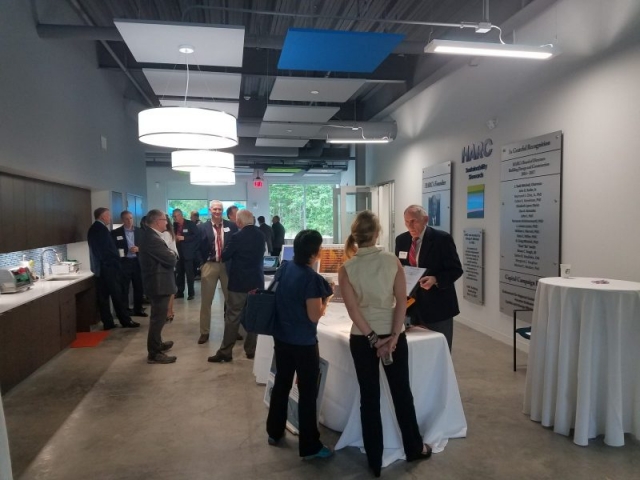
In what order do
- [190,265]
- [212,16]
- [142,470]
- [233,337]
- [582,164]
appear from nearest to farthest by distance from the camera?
[142,470] < [582,164] < [233,337] < [212,16] < [190,265]

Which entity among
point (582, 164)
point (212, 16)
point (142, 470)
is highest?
point (212, 16)

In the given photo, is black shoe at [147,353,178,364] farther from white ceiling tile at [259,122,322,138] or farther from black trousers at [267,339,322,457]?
white ceiling tile at [259,122,322,138]

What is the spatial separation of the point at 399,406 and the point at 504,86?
4159mm

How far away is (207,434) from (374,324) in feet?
5.10

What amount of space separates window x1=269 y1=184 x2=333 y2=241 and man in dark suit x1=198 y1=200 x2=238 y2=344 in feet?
40.8

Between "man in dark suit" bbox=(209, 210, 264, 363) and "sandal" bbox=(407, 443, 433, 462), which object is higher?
"man in dark suit" bbox=(209, 210, 264, 363)

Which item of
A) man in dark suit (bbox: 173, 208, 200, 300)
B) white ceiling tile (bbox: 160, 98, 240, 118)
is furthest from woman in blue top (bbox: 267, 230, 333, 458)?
man in dark suit (bbox: 173, 208, 200, 300)

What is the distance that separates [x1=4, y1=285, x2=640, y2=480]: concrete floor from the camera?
8.63ft

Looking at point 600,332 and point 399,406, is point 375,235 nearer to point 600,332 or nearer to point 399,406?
point 399,406

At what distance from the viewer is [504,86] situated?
17.1 ft

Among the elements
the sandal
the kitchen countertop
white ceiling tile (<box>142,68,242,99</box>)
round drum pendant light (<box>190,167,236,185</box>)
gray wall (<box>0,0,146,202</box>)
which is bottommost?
the sandal

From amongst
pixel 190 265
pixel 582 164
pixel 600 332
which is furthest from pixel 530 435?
pixel 190 265

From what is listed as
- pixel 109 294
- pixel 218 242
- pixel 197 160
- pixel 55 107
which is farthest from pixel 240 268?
pixel 55 107

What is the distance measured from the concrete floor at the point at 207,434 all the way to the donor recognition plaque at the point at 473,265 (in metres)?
1.27
